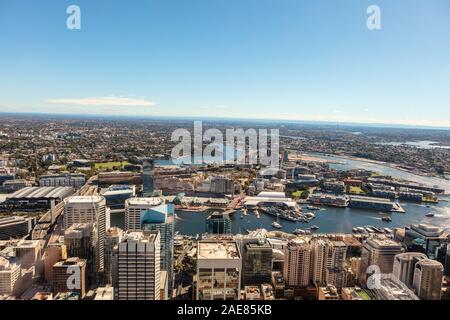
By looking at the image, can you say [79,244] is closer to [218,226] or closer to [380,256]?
[218,226]

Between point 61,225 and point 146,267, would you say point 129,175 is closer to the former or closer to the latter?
point 61,225

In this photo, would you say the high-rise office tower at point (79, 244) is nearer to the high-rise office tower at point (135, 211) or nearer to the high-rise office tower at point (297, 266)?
the high-rise office tower at point (135, 211)

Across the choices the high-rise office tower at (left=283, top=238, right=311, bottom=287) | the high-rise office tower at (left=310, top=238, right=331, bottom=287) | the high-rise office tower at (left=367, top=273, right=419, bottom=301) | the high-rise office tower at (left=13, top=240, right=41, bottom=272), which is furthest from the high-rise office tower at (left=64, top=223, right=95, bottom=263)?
the high-rise office tower at (left=367, top=273, right=419, bottom=301)

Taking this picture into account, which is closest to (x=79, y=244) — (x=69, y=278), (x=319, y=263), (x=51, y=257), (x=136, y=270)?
(x=51, y=257)

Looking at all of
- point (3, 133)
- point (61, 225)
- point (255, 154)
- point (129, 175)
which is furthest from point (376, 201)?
point (3, 133)

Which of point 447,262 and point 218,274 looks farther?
point 447,262

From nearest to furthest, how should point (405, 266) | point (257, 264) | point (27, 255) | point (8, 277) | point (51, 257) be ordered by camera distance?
point (8, 277) → point (405, 266) → point (51, 257) → point (257, 264) → point (27, 255)

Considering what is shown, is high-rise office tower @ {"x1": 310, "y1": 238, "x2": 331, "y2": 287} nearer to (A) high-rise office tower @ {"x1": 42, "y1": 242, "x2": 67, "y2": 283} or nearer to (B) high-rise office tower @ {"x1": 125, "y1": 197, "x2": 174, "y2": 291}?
(B) high-rise office tower @ {"x1": 125, "y1": 197, "x2": 174, "y2": 291}
